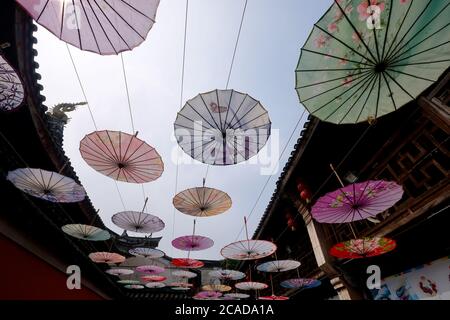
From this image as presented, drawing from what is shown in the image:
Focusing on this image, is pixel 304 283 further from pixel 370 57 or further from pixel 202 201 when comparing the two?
pixel 370 57

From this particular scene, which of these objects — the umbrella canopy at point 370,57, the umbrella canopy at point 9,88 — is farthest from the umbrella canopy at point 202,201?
the umbrella canopy at point 9,88

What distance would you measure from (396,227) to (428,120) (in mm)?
2424

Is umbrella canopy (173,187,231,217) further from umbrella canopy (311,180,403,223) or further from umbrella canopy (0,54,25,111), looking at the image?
umbrella canopy (0,54,25,111)

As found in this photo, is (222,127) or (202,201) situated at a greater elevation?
(222,127)

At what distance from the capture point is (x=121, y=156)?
611 centimetres

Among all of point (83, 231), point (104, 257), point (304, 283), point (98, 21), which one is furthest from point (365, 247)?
point (104, 257)

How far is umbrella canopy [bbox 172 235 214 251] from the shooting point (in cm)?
1013

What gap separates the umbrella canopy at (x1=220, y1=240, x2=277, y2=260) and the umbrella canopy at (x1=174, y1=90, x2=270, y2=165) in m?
3.86

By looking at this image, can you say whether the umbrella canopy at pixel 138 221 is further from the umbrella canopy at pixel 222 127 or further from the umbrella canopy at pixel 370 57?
the umbrella canopy at pixel 370 57

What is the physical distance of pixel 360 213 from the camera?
5.75 meters

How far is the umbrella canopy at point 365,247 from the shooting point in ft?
18.9

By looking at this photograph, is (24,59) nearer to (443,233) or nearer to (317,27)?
(317,27)

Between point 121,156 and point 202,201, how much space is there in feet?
9.11
